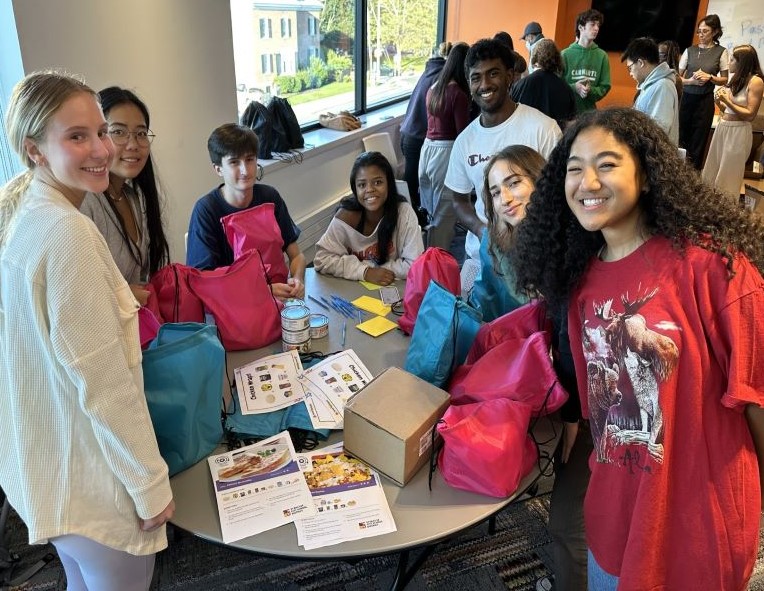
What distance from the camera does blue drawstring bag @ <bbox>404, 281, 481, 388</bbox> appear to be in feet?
4.69

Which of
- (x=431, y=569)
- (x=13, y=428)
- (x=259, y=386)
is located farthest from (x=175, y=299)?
(x=431, y=569)

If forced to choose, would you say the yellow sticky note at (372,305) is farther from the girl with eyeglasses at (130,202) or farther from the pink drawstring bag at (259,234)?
the girl with eyeglasses at (130,202)

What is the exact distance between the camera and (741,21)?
6.08m

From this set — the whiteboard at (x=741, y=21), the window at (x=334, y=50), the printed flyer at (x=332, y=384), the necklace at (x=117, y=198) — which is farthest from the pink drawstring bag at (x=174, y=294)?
the whiteboard at (x=741, y=21)

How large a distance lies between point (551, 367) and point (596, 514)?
0.31m

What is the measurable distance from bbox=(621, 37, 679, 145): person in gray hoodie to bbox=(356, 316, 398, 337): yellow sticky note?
2.76 m

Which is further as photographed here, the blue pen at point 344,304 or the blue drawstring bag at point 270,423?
the blue pen at point 344,304

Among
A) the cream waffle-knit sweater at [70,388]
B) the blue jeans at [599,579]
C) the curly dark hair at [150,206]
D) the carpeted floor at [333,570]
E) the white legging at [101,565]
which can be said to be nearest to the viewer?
the cream waffle-knit sweater at [70,388]

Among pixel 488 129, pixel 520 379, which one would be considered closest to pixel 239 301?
pixel 520 379

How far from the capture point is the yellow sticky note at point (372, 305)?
1.97m

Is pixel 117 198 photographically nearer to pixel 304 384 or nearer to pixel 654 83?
pixel 304 384

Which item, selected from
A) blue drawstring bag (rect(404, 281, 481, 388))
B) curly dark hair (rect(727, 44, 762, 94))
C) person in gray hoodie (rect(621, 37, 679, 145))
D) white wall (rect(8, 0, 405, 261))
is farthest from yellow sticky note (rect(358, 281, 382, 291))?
curly dark hair (rect(727, 44, 762, 94))

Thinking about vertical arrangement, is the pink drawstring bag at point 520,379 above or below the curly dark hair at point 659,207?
below

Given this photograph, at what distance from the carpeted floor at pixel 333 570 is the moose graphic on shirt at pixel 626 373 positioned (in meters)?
0.85
